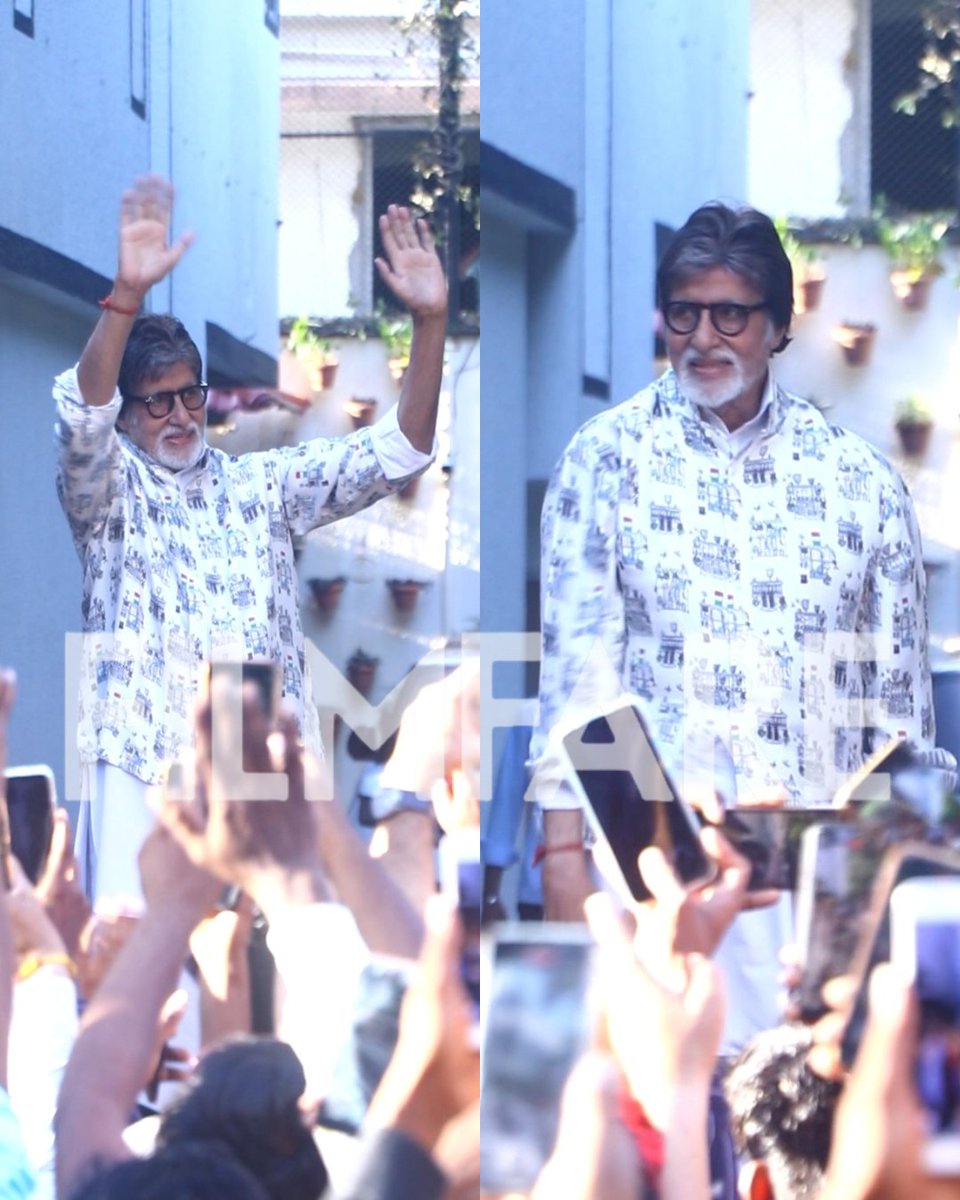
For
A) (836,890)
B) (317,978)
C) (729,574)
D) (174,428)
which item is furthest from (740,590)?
(174,428)

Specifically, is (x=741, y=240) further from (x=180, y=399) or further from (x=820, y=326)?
(x=180, y=399)

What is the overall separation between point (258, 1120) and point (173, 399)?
0.86 m

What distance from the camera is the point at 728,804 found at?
7.72 ft

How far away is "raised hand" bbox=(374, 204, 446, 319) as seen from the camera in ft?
8.22

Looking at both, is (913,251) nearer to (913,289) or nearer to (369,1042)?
(913,289)

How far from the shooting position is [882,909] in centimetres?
221

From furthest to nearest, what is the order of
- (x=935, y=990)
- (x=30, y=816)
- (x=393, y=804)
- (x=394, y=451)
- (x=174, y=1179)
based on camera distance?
1. (x=394, y=451)
2. (x=30, y=816)
3. (x=393, y=804)
4. (x=935, y=990)
5. (x=174, y=1179)

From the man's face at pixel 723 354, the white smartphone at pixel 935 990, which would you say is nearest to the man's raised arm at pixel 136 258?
the man's face at pixel 723 354

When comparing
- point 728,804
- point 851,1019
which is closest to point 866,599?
point 728,804

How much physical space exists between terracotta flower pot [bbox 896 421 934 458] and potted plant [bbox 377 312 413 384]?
51 centimetres

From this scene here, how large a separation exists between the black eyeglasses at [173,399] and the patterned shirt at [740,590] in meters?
0.45

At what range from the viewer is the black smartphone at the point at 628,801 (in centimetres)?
229

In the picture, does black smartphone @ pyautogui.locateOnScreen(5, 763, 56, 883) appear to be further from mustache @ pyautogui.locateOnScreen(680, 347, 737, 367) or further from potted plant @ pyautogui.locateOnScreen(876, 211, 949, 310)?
potted plant @ pyautogui.locateOnScreen(876, 211, 949, 310)

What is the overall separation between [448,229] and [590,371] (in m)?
0.21
